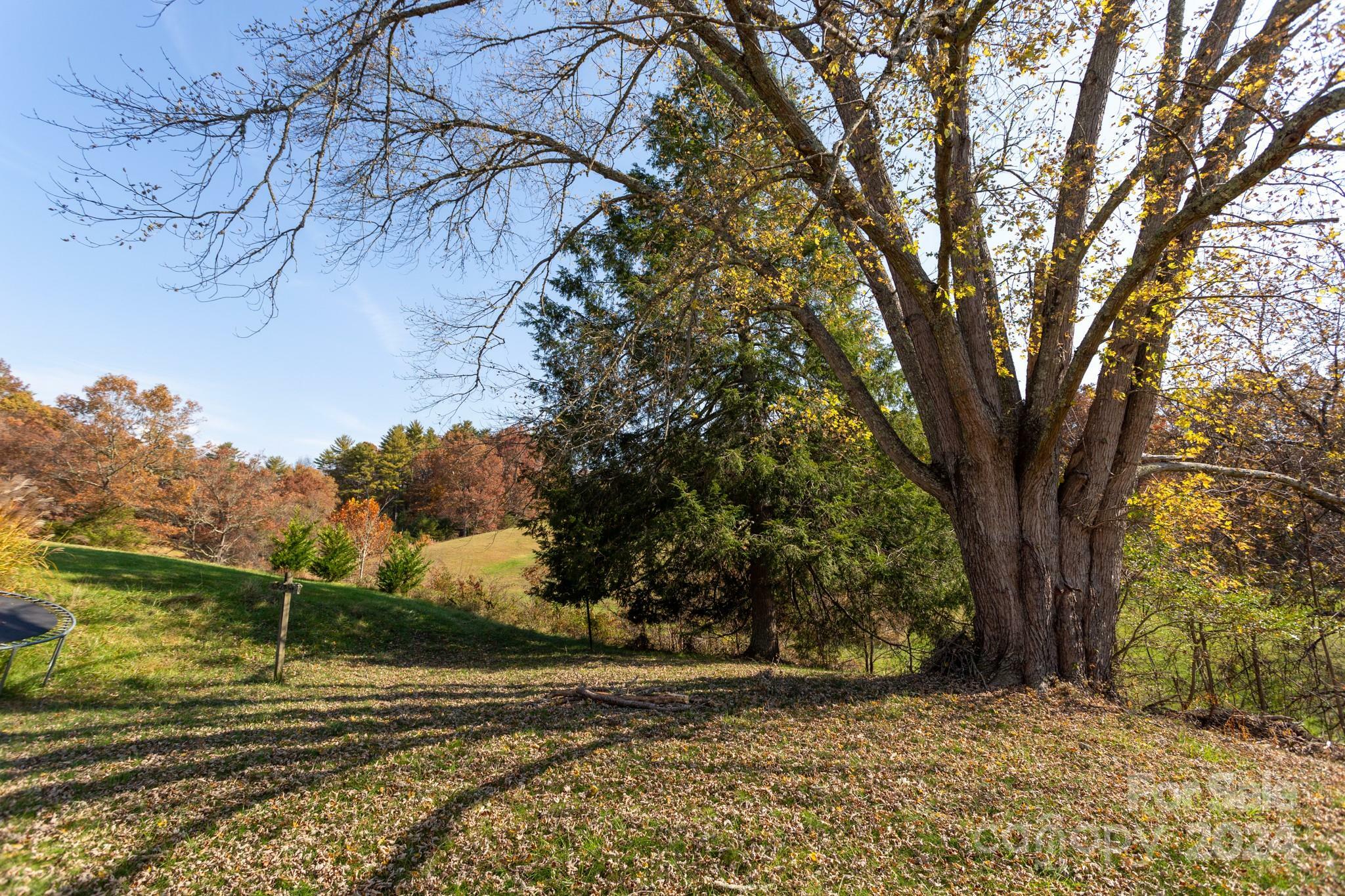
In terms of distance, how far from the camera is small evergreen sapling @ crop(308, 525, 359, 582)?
57.5ft

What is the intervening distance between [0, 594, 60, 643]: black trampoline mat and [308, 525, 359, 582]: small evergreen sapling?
11.9 metres

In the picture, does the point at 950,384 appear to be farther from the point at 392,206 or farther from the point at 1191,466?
the point at 392,206

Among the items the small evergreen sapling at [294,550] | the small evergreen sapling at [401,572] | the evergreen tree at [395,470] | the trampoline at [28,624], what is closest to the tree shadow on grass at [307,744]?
the trampoline at [28,624]

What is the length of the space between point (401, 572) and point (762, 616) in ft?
36.7

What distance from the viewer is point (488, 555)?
3092 centimetres

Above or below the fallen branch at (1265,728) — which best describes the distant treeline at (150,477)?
above

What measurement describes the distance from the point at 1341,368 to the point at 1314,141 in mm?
5101

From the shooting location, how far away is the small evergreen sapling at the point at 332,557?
57.5ft

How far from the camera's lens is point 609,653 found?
10898mm

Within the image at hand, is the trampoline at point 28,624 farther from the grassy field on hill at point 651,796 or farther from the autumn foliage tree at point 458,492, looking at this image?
the autumn foliage tree at point 458,492

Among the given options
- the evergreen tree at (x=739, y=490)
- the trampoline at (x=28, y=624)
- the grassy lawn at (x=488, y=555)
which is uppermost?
the evergreen tree at (x=739, y=490)

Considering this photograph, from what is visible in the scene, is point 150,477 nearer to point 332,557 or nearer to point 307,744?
point 332,557

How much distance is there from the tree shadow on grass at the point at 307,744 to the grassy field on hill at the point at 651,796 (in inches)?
1.0

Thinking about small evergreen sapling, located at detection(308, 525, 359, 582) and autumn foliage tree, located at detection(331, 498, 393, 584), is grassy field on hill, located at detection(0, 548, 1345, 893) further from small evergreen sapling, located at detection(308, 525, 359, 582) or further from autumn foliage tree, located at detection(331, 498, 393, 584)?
autumn foliage tree, located at detection(331, 498, 393, 584)
